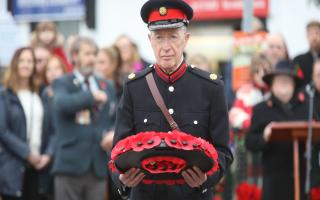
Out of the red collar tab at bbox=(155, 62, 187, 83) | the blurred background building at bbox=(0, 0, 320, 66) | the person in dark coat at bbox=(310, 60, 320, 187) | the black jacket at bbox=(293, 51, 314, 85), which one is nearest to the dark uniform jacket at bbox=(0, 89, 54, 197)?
the person in dark coat at bbox=(310, 60, 320, 187)

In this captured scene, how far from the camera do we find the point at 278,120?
30.9 feet

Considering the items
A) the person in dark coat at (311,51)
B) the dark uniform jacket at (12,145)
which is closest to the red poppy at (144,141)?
the dark uniform jacket at (12,145)

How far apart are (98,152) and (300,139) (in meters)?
2.27

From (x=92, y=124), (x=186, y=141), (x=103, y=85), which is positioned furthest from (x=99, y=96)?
(x=186, y=141)

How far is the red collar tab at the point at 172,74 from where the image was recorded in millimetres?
5789

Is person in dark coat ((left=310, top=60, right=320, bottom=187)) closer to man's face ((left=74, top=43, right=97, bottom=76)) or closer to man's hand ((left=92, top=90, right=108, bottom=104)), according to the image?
man's hand ((left=92, top=90, right=108, bottom=104))

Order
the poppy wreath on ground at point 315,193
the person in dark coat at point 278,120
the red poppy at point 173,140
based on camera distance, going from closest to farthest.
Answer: the red poppy at point 173,140, the person in dark coat at point 278,120, the poppy wreath on ground at point 315,193

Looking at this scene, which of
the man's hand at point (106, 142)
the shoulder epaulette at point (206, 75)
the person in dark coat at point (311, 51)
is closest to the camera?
the shoulder epaulette at point (206, 75)

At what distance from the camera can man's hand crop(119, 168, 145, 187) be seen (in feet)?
17.7

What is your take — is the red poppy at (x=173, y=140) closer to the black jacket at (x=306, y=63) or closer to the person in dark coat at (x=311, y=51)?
the black jacket at (x=306, y=63)

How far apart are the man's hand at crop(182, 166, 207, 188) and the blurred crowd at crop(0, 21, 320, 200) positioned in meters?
3.83

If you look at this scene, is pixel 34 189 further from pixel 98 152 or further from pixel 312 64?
pixel 312 64

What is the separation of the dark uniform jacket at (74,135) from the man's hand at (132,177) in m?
4.40

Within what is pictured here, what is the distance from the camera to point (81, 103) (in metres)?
9.78
